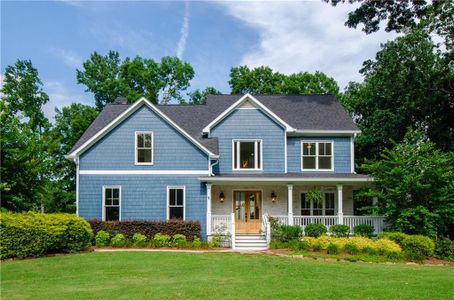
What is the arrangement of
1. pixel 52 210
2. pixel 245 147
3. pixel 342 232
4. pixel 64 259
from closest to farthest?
pixel 64 259
pixel 342 232
pixel 245 147
pixel 52 210

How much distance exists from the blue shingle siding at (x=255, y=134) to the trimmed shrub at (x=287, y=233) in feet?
13.2

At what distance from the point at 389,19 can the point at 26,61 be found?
98.3ft

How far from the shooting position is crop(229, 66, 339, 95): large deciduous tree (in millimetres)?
44406

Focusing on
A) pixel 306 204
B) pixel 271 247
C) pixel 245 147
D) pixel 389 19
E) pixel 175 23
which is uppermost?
pixel 389 19

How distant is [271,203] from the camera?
25891 mm

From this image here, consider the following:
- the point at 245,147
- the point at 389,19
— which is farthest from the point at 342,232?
the point at 389,19

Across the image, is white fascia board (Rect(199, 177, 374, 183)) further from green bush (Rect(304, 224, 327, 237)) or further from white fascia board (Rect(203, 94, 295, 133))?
white fascia board (Rect(203, 94, 295, 133))

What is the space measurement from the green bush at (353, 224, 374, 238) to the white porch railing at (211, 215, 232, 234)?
19.5 feet

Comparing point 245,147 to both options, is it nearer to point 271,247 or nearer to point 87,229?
point 271,247

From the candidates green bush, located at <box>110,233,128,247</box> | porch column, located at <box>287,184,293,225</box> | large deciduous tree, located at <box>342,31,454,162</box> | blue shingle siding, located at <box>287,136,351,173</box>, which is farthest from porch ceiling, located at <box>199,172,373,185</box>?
large deciduous tree, located at <box>342,31,454,162</box>

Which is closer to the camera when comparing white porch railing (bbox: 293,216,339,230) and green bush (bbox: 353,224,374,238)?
green bush (bbox: 353,224,374,238)

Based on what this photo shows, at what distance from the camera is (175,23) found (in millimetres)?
23516

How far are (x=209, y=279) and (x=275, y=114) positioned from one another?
48.1 feet

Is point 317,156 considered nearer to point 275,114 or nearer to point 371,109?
point 275,114
